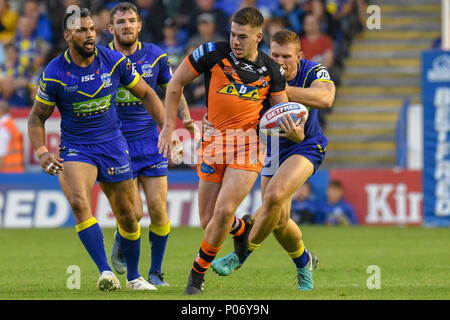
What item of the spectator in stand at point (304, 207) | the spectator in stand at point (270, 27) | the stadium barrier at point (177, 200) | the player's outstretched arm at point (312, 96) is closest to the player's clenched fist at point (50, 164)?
the player's outstretched arm at point (312, 96)

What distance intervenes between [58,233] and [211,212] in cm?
851

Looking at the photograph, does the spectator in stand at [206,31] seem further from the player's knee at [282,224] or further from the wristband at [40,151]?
the wristband at [40,151]

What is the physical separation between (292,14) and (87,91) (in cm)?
1244

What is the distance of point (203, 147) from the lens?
882cm

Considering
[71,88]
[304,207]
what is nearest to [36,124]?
[71,88]

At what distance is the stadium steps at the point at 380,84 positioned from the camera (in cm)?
2081

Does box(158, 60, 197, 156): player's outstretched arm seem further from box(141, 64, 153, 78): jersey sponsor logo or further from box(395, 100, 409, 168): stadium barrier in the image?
box(395, 100, 409, 168): stadium barrier

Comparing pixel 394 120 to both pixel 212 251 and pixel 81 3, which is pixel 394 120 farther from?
pixel 212 251

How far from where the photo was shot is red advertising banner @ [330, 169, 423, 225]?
699 inches

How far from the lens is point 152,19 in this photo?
21031 mm

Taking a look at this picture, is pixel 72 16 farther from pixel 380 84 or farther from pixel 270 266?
pixel 380 84

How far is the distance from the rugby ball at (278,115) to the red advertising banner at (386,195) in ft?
31.1

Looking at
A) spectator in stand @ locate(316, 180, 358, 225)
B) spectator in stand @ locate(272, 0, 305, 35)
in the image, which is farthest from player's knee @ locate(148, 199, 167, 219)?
spectator in stand @ locate(272, 0, 305, 35)
